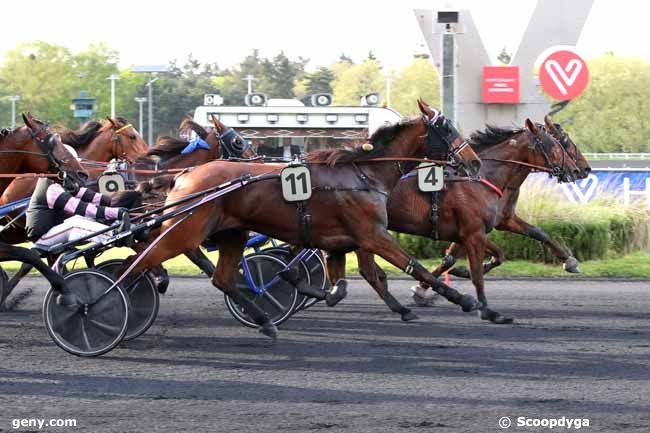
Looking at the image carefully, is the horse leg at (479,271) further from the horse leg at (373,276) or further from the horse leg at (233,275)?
the horse leg at (233,275)

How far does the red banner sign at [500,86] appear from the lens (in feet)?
54.4

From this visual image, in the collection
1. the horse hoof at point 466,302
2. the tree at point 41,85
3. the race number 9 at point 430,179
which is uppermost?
the tree at point 41,85

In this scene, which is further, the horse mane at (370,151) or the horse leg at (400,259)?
the horse mane at (370,151)

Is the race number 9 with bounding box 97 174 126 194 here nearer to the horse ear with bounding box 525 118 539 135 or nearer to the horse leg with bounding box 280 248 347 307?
the horse leg with bounding box 280 248 347 307

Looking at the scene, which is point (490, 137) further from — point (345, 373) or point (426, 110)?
point (345, 373)

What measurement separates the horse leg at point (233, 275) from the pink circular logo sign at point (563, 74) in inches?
407

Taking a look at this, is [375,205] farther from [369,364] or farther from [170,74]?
[170,74]

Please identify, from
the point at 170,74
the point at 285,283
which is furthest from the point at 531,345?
the point at 170,74

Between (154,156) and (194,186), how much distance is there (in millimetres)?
3089

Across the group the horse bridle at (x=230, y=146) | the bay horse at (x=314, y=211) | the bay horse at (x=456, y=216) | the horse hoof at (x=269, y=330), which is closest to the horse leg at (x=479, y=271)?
the bay horse at (x=456, y=216)

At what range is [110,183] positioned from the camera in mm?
8883

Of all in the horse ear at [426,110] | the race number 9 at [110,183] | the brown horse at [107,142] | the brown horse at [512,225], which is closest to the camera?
the horse ear at [426,110]

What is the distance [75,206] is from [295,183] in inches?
57.6

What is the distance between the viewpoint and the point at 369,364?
6.52 meters
